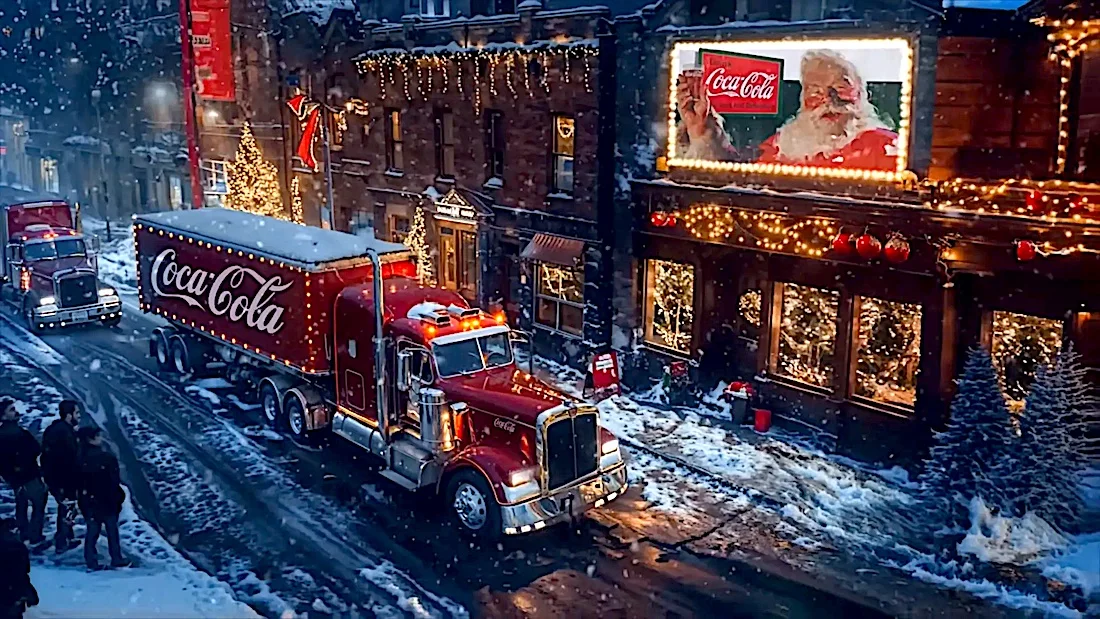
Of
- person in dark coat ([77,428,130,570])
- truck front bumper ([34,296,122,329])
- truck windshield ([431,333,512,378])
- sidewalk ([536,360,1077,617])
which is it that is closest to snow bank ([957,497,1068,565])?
sidewalk ([536,360,1077,617])

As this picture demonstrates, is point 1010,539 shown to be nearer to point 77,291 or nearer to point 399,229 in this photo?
point 399,229

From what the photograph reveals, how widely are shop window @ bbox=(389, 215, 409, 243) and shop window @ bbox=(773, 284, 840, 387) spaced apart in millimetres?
13372

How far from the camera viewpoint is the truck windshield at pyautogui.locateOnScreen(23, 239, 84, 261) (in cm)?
2580

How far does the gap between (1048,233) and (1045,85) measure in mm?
2684

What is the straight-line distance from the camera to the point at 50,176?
191 ft

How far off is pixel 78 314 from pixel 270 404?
10.3 metres

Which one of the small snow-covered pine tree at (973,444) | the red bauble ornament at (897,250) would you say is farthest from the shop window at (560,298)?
the small snow-covered pine tree at (973,444)

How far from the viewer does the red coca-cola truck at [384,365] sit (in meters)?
13.4

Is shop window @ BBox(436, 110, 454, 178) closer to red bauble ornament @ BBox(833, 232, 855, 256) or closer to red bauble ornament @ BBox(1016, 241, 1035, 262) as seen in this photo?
red bauble ornament @ BBox(833, 232, 855, 256)

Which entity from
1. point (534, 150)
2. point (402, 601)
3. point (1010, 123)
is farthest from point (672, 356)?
point (402, 601)

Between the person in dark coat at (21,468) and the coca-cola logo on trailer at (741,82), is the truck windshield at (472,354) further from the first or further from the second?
the coca-cola logo on trailer at (741,82)

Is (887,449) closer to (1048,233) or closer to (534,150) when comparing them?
(1048,233)

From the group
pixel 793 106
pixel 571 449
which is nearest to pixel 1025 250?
pixel 793 106

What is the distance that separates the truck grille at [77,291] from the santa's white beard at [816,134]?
18.5 meters
